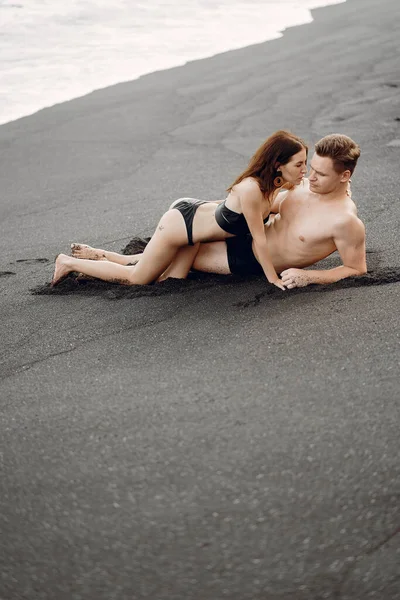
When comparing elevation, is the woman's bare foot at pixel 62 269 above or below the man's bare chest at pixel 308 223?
below

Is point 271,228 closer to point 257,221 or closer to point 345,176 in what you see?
point 257,221

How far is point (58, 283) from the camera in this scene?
4656 mm

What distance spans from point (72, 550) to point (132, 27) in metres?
Answer: 14.1

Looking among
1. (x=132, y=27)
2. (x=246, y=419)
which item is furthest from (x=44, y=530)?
(x=132, y=27)

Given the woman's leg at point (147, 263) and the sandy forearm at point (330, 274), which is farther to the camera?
the woman's leg at point (147, 263)

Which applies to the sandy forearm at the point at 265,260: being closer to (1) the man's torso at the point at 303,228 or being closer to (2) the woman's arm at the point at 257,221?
(2) the woman's arm at the point at 257,221

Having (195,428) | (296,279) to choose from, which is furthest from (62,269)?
(195,428)

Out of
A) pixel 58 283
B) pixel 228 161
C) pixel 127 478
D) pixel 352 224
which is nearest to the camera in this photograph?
pixel 127 478

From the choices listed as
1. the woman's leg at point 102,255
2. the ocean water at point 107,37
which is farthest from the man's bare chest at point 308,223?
the ocean water at point 107,37

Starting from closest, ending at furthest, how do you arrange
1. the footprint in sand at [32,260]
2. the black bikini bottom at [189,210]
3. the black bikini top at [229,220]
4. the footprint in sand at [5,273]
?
the black bikini top at [229,220]
the black bikini bottom at [189,210]
the footprint in sand at [5,273]
the footprint in sand at [32,260]

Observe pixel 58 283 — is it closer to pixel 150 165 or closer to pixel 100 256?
pixel 100 256

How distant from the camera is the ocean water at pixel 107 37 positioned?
1064cm

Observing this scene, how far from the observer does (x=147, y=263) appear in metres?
4.41

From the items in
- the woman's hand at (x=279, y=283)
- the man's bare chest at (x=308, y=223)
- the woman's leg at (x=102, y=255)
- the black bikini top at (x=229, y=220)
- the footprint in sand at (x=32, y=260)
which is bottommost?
the footprint in sand at (x=32, y=260)
